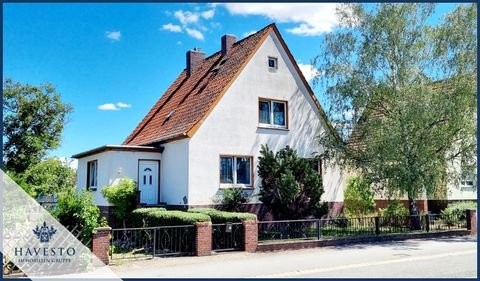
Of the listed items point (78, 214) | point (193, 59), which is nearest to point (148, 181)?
point (78, 214)

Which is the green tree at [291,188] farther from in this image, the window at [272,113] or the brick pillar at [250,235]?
the brick pillar at [250,235]

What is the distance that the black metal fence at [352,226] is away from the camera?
634 inches

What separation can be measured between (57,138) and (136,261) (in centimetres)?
2760

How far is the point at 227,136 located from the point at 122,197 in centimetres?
518

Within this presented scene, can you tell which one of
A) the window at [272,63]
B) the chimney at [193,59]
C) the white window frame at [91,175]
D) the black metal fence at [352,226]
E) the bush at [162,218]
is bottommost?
the black metal fence at [352,226]

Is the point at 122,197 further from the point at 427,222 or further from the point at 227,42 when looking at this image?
the point at 427,222

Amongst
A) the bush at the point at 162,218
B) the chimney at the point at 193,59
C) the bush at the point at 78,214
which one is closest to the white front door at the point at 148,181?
the bush at the point at 162,218

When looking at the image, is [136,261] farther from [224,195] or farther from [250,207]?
[250,207]

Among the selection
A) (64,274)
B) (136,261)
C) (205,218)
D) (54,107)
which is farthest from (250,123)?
(54,107)

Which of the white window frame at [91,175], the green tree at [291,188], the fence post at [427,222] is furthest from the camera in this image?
the white window frame at [91,175]

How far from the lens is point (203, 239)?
13.6m

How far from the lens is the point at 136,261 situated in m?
12.5

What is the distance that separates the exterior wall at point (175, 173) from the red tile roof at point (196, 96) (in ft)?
1.67

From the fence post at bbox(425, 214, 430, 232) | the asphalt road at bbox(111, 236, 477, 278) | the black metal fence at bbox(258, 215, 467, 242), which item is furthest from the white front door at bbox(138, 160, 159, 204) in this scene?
the fence post at bbox(425, 214, 430, 232)
